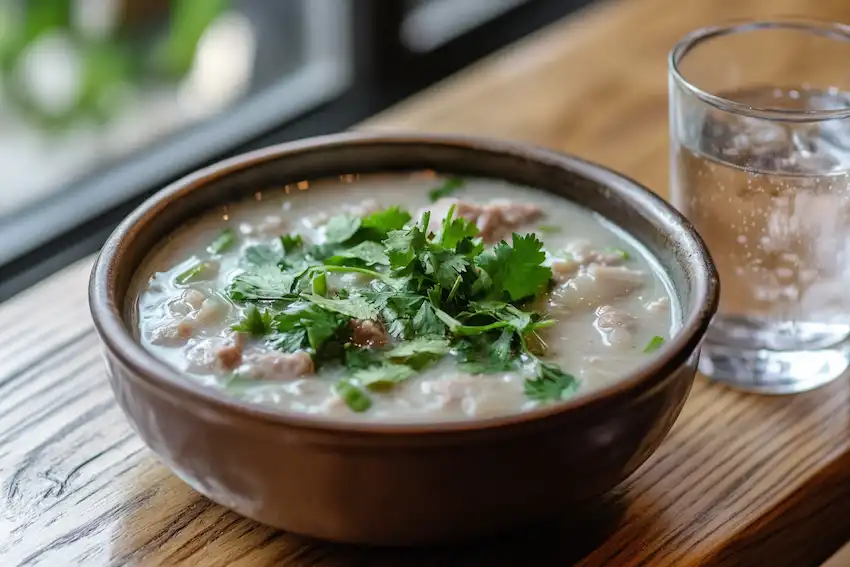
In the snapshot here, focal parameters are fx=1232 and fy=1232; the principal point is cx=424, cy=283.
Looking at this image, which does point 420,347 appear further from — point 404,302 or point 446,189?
point 446,189

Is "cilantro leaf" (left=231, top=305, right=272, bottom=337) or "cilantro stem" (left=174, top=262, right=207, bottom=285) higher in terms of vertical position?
"cilantro leaf" (left=231, top=305, right=272, bottom=337)

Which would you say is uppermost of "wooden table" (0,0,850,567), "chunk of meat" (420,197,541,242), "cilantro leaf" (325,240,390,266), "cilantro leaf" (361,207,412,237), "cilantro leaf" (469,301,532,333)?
"cilantro leaf" (361,207,412,237)

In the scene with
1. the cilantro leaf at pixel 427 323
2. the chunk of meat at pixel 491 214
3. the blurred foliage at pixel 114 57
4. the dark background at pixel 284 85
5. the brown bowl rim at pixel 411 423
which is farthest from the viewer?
the blurred foliage at pixel 114 57

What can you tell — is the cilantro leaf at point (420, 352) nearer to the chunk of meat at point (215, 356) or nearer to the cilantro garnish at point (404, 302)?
the cilantro garnish at point (404, 302)

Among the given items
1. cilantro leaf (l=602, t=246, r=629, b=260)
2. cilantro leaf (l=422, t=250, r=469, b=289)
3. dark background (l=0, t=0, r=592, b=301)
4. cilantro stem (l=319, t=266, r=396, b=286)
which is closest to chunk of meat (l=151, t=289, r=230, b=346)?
cilantro stem (l=319, t=266, r=396, b=286)

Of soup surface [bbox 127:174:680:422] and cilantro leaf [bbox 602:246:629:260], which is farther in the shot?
cilantro leaf [bbox 602:246:629:260]

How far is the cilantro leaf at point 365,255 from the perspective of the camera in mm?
1316

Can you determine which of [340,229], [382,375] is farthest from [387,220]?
[382,375]

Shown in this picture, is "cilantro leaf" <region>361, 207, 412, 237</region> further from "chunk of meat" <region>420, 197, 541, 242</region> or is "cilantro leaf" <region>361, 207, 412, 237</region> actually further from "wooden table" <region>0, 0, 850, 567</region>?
"wooden table" <region>0, 0, 850, 567</region>

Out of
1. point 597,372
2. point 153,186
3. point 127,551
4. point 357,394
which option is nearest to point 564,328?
point 597,372

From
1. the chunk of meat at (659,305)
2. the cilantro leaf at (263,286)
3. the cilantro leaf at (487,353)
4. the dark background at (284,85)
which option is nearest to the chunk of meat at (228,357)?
the cilantro leaf at (263,286)

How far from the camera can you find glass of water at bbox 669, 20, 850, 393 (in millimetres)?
1389

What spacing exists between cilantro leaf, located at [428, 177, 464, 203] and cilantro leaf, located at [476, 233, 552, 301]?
0.87 ft

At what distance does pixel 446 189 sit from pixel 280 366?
0.46 m
